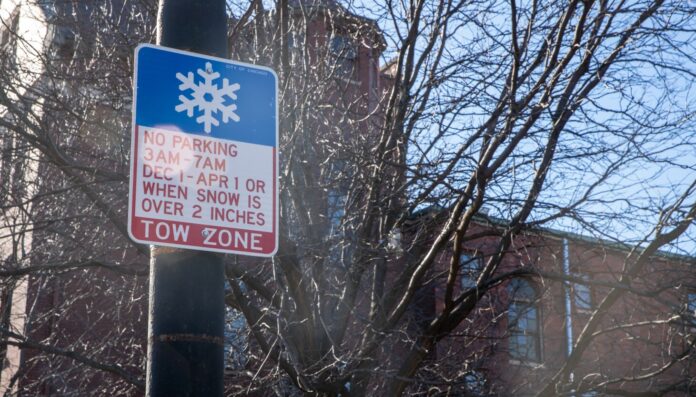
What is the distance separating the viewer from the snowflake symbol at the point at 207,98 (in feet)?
12.4

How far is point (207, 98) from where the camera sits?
12.6 ft

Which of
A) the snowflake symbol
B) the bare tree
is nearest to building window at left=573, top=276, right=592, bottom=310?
the bare tree

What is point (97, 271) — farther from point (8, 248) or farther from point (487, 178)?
point (487, 178)

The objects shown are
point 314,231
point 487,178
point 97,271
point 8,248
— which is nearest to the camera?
point 487,178

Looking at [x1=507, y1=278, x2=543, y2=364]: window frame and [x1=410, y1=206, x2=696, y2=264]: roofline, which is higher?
[x1=410, y1=206, x2=696, y2=264]: roofline

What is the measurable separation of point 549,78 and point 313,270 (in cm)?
290

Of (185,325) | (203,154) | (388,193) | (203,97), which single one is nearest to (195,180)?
(203,154)

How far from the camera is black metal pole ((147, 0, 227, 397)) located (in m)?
3.35

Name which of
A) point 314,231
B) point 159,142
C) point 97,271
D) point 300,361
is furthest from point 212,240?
point 97,271

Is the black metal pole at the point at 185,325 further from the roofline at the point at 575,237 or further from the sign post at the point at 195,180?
the roofline at the point at 575,237

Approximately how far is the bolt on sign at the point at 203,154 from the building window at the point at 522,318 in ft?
22.2

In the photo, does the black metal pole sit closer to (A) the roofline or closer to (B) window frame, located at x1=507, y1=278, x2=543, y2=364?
(A) the roofline

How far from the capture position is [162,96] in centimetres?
377

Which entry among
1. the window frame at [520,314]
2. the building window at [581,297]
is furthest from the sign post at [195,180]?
the window frame at [520,314]
